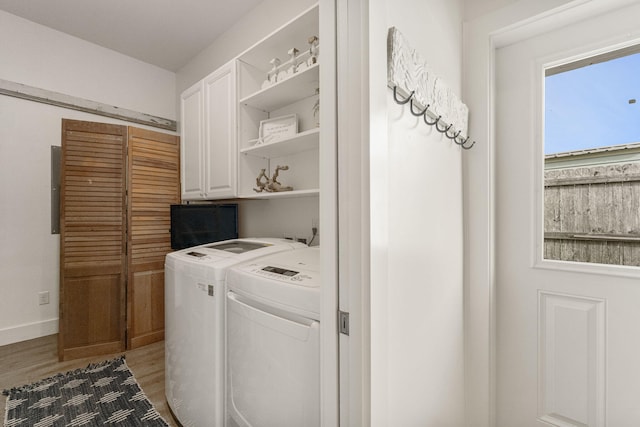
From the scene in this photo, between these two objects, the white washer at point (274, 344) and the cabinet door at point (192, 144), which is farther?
the cabinet door at point (192, 144)

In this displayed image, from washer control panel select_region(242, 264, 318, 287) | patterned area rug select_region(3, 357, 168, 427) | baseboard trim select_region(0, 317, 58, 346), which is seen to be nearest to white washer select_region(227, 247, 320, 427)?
washer control panel select_region(242, 264, 318, 287)

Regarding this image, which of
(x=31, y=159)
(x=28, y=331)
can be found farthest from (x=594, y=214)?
(x=28, y=331)

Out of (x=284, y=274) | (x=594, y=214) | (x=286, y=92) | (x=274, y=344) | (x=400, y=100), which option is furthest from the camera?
(x=286, y=92)

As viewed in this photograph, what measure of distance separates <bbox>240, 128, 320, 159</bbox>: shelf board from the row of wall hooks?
2.34 feet

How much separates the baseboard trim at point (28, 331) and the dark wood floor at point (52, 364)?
51mm

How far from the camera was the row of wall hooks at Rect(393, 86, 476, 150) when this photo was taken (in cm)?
87

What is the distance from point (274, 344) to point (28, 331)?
3.04 metres

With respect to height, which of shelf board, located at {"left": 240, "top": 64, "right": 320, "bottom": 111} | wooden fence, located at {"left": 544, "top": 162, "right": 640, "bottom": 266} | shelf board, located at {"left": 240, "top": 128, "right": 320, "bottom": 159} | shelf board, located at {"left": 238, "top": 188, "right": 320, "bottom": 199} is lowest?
wooden fence, located at {"left": 544, "top": 162, "right": 640, "bottom": 266}

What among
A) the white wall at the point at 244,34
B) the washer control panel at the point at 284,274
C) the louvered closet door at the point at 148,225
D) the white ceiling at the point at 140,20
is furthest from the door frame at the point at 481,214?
the louvered closet door at the point at 148,225

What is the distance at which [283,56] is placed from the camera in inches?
82.6

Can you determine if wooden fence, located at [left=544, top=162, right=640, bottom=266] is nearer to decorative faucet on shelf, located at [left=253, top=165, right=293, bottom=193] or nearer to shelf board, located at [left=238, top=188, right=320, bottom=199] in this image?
shelf board, located at [left=238, top=188, right=320, bottom=199]

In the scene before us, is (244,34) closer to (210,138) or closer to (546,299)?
(210,138)

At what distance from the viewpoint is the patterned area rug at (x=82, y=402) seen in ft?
5.43

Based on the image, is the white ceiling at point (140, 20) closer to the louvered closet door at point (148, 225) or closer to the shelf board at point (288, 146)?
the louvered closet door at point (148, 225)
